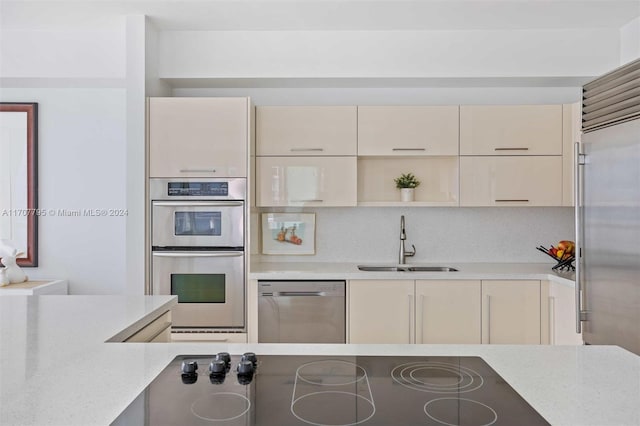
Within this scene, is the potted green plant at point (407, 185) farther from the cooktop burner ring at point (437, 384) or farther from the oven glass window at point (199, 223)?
the cooktop burner ring at point (437, 384)

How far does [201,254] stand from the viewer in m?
3.30

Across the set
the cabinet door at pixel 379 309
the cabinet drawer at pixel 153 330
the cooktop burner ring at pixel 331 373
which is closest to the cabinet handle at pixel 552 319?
the cabinet door at pixel 379 309

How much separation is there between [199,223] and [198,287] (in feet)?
1.45

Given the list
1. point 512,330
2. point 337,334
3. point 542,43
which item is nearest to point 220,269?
point 337,334

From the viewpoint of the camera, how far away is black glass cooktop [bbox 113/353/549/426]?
100cm

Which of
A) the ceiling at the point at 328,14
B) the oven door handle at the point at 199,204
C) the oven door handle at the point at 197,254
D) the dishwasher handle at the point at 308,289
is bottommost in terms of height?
the dishwasher handle at the point at 308,289

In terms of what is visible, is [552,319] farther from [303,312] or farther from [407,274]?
[303,312]

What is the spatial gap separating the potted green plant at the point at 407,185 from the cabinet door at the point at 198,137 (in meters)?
1.22

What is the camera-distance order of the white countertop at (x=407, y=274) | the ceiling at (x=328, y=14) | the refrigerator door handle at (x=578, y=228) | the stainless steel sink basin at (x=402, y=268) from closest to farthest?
1. the refrigerator door handle at (x=578, y=228)
2. the ceiling at (x=328, y=14)
3. the white countertop at (x=407, y=274)
4. the stainless steel sink basin at (x=402, y=268)

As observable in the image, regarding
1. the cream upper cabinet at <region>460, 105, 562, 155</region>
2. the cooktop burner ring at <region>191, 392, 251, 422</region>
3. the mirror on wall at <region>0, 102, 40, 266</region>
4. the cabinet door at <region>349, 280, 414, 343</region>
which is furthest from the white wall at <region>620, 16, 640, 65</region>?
the mirror on wall at <region>0, 102, 40, 266</region>

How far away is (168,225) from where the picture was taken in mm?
3328

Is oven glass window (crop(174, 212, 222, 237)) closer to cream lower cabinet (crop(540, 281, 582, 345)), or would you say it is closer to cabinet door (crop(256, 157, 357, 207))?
cabinet door (crop(256, 157, 357, 207))

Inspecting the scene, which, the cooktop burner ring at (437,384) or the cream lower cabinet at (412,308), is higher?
the cooktop burner ring at (437,384)

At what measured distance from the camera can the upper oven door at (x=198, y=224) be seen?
131 inches
